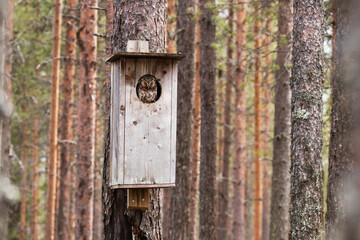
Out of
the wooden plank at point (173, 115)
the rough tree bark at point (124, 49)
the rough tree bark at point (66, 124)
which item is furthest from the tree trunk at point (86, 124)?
the wooden plank at point (173, 115)

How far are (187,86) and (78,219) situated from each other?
3.60 meters

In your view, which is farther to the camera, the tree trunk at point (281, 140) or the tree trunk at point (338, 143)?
the tree trunk at point (281, 140)

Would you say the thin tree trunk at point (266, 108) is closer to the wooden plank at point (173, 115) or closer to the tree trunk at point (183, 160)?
the tree trunk at point (183, 160)

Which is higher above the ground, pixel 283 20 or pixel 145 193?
pixel 283 20

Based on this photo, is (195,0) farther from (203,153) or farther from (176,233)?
(176,233)

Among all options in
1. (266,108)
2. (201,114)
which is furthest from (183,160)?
(266,108)

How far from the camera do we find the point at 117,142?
414 cm

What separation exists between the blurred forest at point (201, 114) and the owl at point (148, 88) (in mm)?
439

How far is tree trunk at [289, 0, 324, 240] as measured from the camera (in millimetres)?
5531

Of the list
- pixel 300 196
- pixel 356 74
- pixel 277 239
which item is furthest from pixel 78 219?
pixel 356 74

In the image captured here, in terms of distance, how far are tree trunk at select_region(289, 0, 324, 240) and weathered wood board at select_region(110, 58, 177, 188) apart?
1.96 m

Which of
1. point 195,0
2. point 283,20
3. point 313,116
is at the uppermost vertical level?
point 195,0

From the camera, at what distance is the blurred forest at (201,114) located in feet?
14.7

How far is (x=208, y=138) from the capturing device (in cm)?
1047
